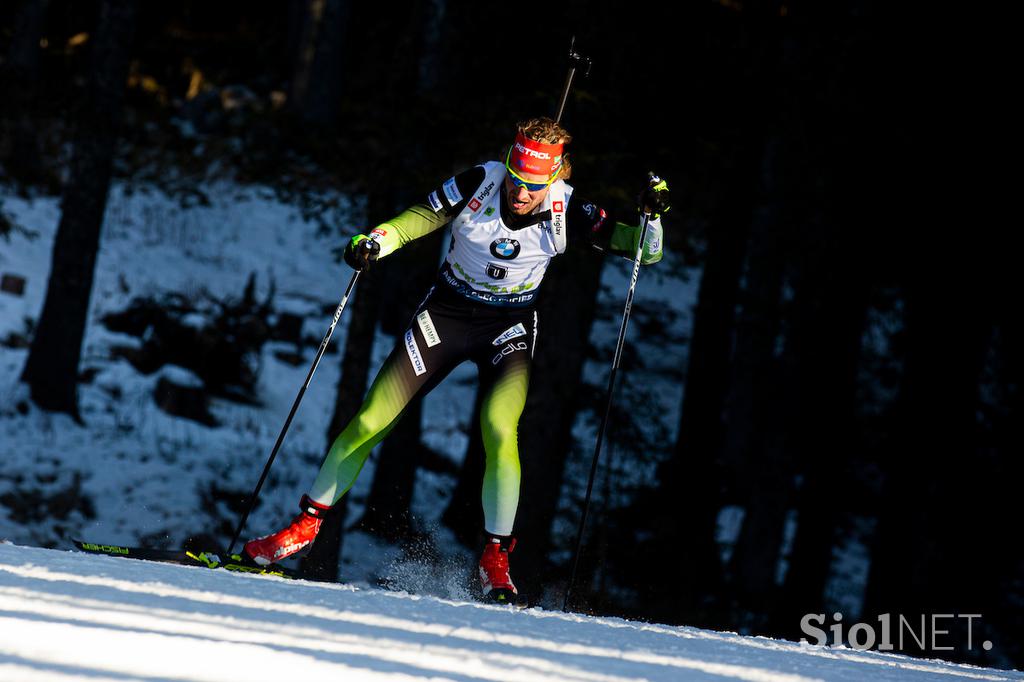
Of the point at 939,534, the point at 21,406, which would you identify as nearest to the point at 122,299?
the point at 21,406

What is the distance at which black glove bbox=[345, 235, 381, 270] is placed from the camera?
577 centimetres

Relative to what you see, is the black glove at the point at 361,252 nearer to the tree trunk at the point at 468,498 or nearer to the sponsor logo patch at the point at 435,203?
the sponsor logo patch at the point at 435,203

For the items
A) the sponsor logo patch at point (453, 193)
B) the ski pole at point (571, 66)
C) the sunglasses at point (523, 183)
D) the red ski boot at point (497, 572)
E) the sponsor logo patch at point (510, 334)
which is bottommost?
the red ski boot at point (497, 572)

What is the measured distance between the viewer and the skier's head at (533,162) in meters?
5.73

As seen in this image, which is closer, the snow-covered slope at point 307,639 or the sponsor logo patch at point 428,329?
the snow-covered slope at point 307,639

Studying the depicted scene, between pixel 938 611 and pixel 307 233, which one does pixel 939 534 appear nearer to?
pixel 938 611

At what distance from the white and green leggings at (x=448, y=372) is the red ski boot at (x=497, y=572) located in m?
0.07

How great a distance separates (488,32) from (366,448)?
32.6ft

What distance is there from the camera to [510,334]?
6.13 metres

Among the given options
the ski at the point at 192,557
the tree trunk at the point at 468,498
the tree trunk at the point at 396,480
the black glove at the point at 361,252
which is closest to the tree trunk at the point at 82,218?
the tree trunk at the point at 396,480

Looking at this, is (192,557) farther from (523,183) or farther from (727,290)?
(727,290)

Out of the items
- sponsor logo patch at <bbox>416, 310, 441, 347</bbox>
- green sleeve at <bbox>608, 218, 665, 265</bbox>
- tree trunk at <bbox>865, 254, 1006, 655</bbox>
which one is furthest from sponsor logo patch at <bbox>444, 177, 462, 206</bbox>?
tree trunk at <bbox>865, 254, 1006, 655</bbox>

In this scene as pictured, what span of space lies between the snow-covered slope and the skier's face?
214cm

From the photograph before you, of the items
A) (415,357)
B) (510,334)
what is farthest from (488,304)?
(415,357)
